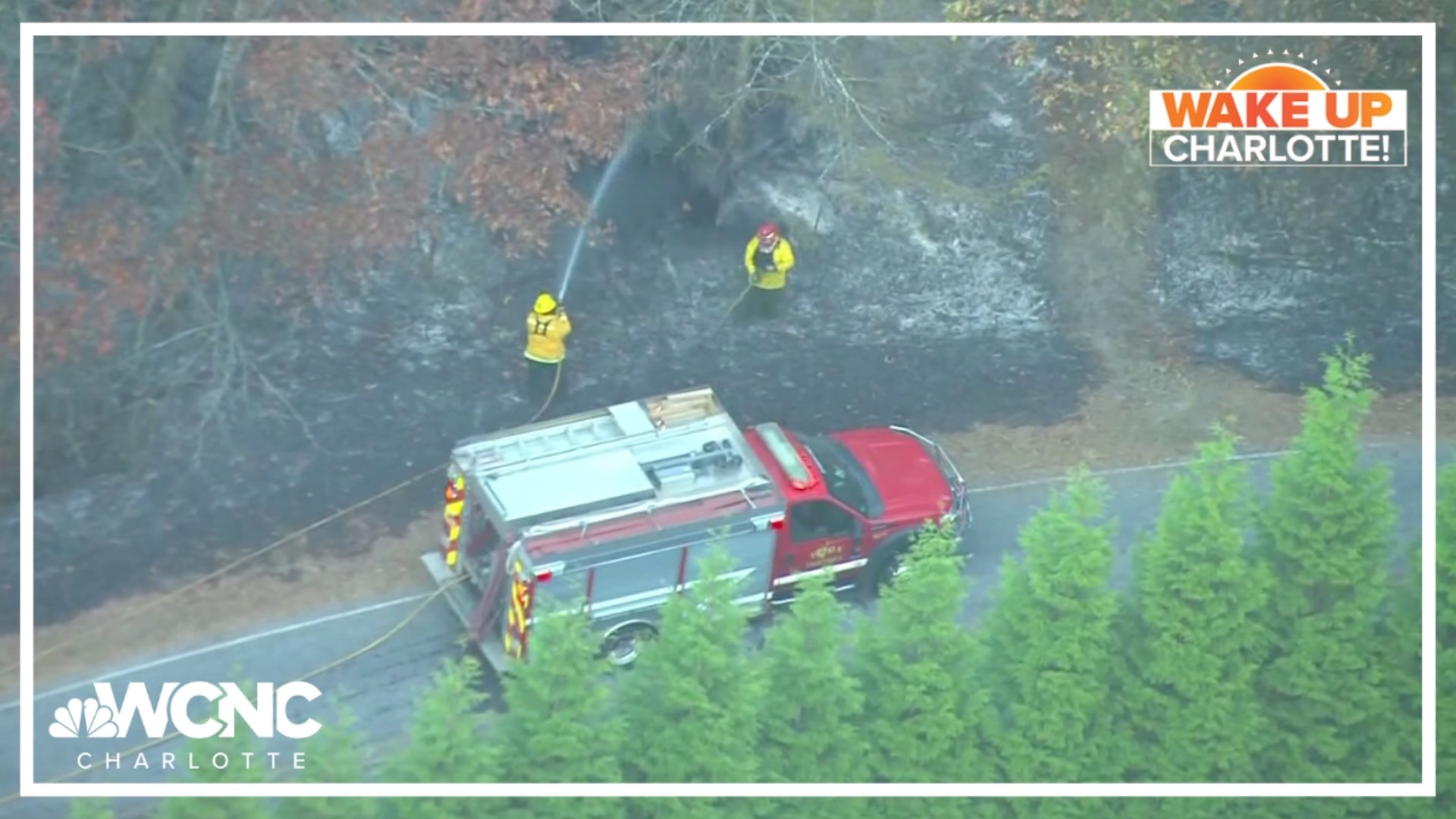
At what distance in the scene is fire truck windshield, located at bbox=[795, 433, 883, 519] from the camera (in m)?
10.5

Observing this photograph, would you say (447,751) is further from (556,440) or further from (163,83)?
(163,83)

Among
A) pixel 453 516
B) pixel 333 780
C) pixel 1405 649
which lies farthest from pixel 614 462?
pixel 1405 649

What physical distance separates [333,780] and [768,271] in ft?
11.4

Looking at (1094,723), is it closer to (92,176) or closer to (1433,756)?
(1433,756)

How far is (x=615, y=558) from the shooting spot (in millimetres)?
9773

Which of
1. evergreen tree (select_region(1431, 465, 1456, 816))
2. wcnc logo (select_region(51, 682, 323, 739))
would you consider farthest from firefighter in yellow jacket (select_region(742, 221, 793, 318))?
evergreen tree (select_region(1431, 465, 1456, 816))

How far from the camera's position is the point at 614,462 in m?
10.0

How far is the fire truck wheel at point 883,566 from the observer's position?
10.3m

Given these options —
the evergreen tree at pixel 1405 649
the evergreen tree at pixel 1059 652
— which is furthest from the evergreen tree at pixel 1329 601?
the evergreen tree at pixel 1059 652

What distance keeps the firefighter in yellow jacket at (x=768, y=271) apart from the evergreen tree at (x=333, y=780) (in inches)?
123

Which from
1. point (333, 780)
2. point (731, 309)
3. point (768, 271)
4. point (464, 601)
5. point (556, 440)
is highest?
point (768, 271)

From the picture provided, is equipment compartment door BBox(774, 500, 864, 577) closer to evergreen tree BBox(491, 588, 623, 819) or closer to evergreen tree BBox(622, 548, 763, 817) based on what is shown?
evergreen tree BBox(622, 548, 763, 817)

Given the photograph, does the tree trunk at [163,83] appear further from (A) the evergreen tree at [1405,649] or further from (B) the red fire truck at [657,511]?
(A) the evergreen tree at [1405,649]

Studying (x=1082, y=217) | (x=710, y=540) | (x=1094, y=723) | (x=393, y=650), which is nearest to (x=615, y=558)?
(x=710, y=540)
